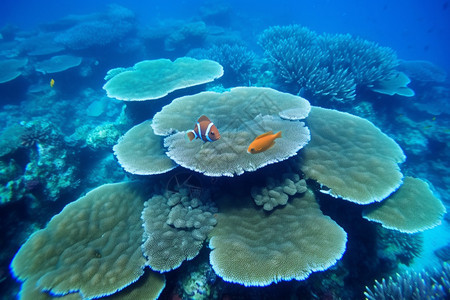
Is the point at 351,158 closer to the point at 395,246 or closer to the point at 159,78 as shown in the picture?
the point at 395,246

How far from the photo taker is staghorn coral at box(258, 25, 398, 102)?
6355 mm

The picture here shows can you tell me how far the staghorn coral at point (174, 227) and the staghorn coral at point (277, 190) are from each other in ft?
2.42

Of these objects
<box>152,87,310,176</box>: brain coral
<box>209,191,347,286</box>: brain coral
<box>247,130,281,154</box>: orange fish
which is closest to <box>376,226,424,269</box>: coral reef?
<box>209,191,347,286</box>: brain coral

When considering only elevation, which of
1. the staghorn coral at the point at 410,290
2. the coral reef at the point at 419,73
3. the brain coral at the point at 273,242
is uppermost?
the brain coral at the point at 273,242

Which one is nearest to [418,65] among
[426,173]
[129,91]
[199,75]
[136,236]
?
[426,173]

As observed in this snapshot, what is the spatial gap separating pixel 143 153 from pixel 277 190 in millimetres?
2572

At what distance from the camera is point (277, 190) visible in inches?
127

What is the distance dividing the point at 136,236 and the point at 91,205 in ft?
3.66

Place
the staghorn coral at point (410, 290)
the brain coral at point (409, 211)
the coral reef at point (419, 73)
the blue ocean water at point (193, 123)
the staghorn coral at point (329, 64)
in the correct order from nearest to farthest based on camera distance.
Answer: the staghorn coral at point (410, 290) → the brain coral at point (409, 211) → the blue ocean water at point (193, 123) → the staghorn coral at point (329, 64) → the coral reef at point (419, 73)

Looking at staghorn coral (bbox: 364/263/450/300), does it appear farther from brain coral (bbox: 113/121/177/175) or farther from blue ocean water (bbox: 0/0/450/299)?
brain coral (bbox: 113/121/177/175)

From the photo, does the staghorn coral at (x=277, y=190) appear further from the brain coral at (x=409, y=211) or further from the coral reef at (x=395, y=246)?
the coral reef at (x=395, y=246)

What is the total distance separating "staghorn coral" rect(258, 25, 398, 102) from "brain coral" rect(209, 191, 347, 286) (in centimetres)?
435

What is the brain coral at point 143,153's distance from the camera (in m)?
3.51

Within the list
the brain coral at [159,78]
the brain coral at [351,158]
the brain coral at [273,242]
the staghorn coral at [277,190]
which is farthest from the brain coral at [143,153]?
the brain coral at [351,158]
